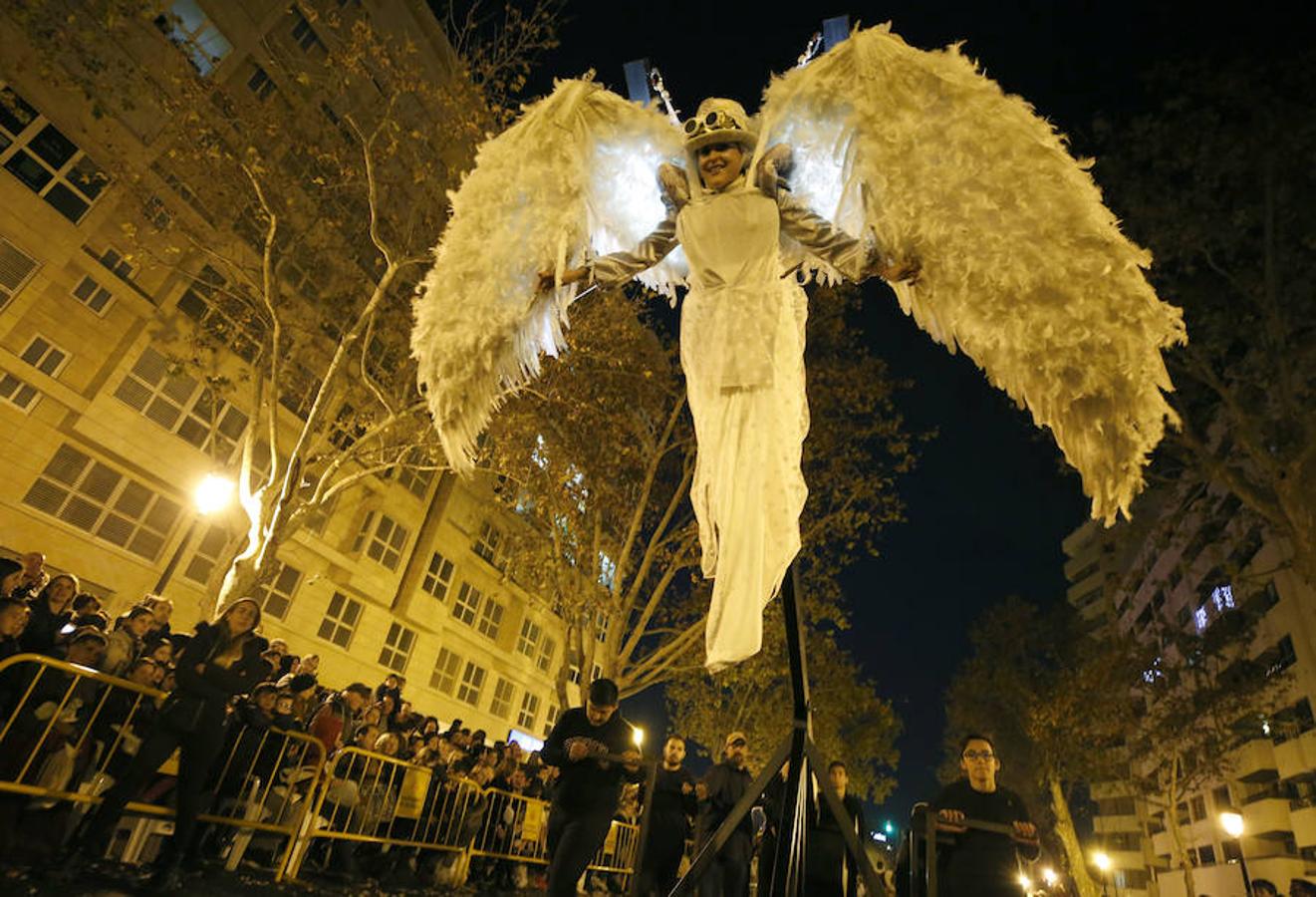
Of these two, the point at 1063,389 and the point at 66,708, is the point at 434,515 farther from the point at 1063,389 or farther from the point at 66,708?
the point at 1063,389

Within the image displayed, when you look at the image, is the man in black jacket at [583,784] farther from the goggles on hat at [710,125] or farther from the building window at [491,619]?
the building window at [491,619]

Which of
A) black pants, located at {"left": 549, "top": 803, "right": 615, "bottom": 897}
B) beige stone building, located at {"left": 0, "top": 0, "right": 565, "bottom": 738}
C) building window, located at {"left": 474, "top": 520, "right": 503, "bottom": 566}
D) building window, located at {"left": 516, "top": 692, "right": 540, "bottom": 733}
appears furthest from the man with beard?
building window, located at {"left": 516, "top": 692, "right": 540, "bottom": 733}

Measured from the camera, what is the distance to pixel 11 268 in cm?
1466

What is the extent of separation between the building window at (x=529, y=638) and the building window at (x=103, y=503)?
17.2 meters

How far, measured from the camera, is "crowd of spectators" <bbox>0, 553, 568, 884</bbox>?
15.1ft

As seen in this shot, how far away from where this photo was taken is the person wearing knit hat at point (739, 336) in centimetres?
219

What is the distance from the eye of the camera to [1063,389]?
7.21 ft

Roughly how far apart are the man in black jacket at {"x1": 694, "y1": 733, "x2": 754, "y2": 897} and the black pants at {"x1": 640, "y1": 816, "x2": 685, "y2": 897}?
0.21 meters

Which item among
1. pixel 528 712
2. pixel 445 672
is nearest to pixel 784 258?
pixel 445 672

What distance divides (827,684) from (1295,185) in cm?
1737

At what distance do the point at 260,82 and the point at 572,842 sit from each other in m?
22.4

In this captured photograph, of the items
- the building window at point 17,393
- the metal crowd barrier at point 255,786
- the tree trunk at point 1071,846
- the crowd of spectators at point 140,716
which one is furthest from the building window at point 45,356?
the tree trunk at point 1071,846

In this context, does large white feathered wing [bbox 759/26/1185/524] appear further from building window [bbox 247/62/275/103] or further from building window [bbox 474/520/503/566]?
building window [bbox 474/520/503/566]

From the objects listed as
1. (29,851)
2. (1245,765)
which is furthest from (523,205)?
(1245,765)
